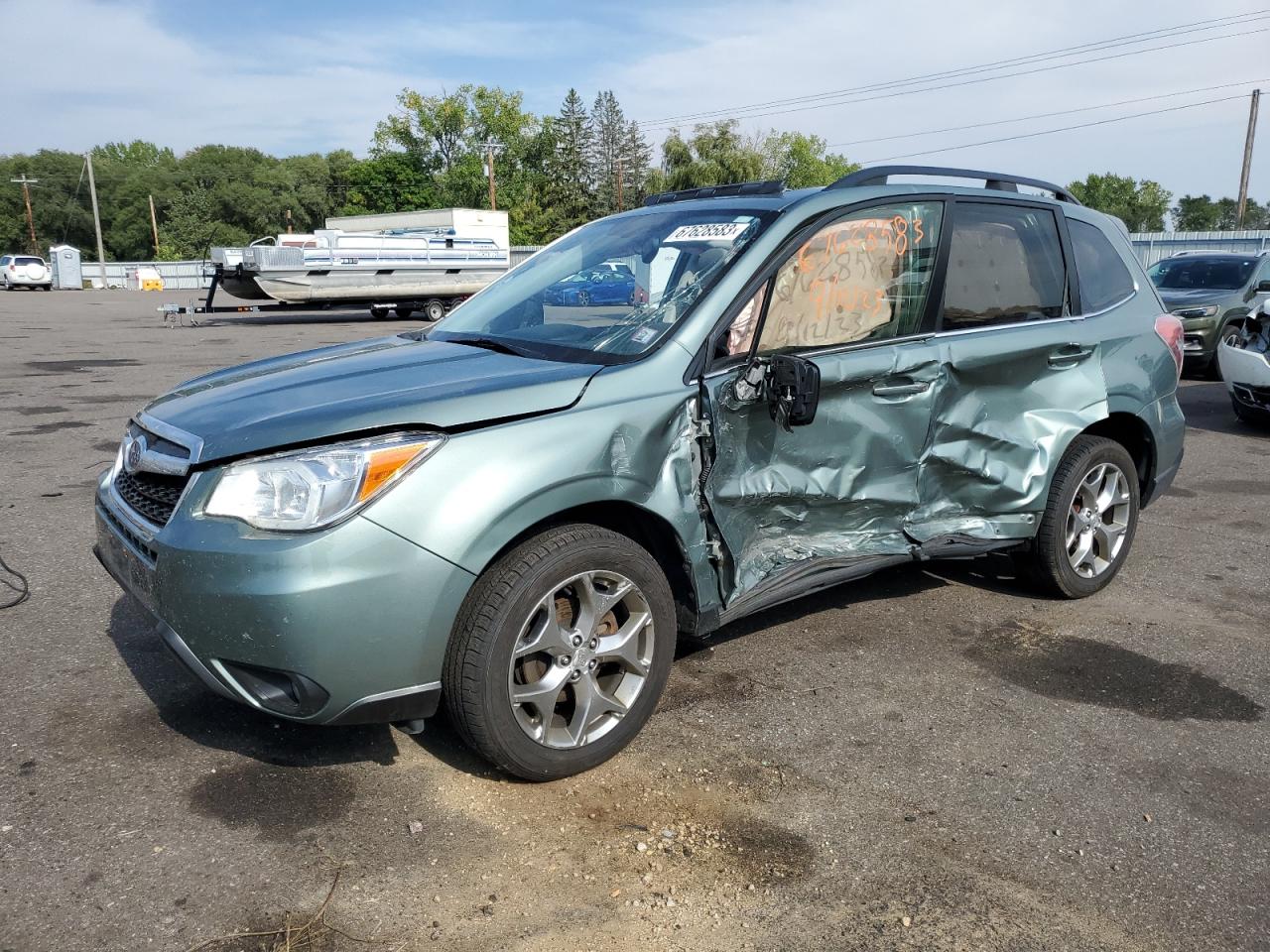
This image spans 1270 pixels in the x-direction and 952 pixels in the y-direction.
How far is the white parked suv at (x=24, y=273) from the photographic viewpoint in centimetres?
5038

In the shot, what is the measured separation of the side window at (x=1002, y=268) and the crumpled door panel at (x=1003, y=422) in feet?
0.29

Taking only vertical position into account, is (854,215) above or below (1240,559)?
above

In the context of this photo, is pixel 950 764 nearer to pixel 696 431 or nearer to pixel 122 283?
pixel 696 431

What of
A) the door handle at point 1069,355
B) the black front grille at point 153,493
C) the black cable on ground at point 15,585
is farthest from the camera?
the black cable on ground at point 15,585

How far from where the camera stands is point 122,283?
6656 centimetres

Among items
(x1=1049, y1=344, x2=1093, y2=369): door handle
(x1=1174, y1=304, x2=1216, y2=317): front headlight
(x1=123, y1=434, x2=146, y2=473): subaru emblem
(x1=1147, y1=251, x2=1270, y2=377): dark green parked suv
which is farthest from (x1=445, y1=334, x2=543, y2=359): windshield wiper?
(x1=1174, y1=304, x2=1216, y2=317): front headlight

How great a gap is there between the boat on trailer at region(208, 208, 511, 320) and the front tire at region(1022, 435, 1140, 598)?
20087 millimetres

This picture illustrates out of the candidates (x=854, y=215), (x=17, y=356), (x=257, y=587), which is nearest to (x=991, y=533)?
(x=854, y=215)

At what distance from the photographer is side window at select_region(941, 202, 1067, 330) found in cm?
417

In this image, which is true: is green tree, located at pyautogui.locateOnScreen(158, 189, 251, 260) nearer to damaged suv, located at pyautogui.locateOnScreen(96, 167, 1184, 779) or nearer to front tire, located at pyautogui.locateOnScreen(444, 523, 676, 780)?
damaged suv, located at pyautogui.locateOnScreen(96, 167, 1184, 779)

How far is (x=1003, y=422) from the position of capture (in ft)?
14.0

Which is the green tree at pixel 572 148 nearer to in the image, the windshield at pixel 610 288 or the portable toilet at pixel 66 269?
the portable toilet at pixel 66 269

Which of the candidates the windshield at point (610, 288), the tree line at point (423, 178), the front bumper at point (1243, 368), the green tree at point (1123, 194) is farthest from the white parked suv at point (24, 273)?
the green tree at point (1123, 194)

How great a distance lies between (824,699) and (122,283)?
73.0 metres
